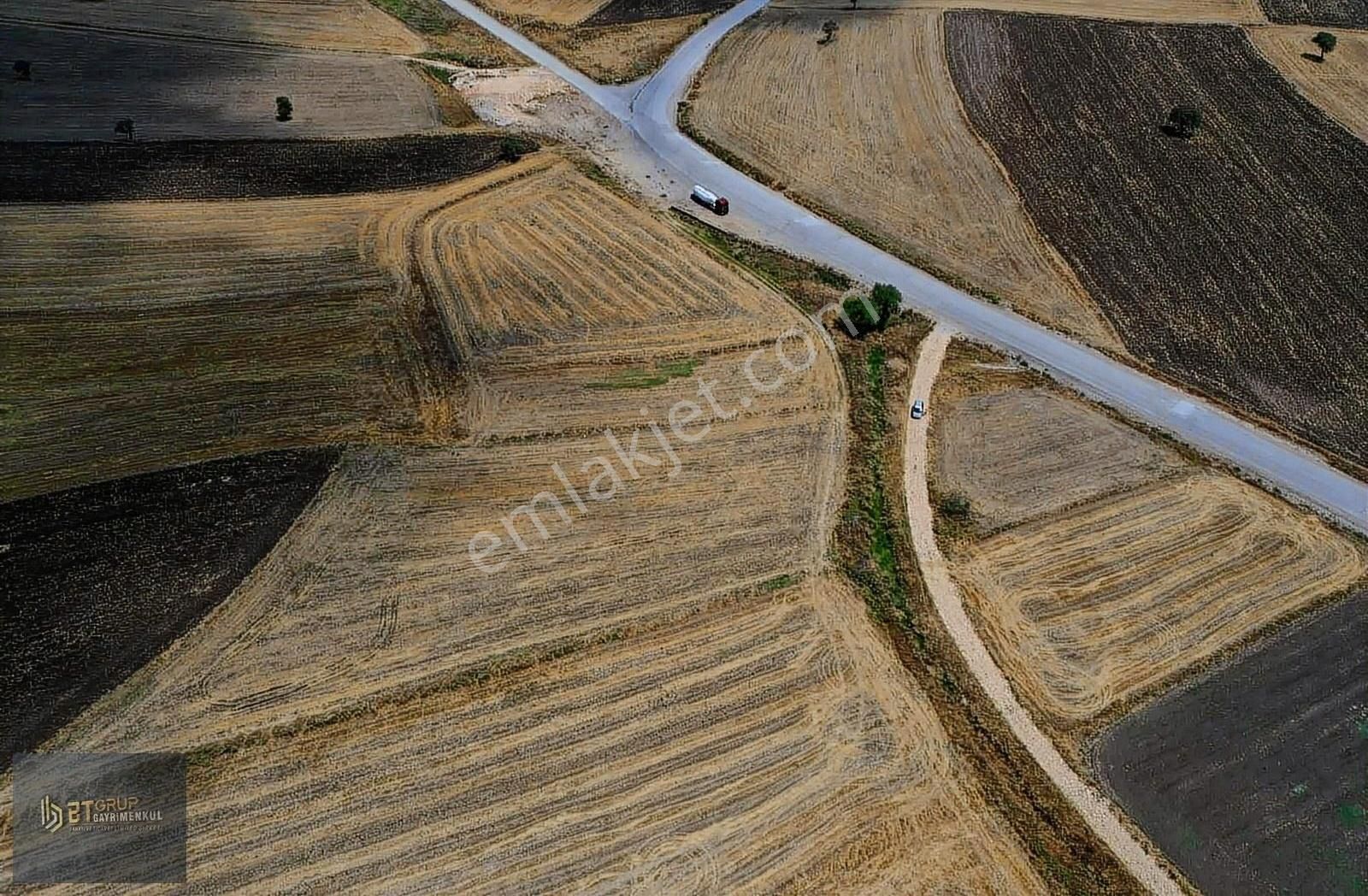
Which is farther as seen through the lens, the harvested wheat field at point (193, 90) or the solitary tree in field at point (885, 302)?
the harvested wheat field at point (193, 90)

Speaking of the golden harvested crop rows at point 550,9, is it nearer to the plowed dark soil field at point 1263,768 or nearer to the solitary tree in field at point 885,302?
the solitary tree in field at point 885,302

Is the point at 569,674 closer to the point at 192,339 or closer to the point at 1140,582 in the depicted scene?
the point at 1140,582

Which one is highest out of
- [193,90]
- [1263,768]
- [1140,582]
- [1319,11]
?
[1319,11]

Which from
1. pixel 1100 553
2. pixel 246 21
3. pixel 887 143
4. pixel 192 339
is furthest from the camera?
pixel 246 21

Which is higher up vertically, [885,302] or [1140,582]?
[885,302]

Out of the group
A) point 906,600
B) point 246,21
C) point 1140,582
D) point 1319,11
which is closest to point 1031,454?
point 1140,582

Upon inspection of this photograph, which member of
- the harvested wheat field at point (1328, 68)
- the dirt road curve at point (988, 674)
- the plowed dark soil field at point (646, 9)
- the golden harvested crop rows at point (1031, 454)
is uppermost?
the harvested wheat field at point (1328, 68)

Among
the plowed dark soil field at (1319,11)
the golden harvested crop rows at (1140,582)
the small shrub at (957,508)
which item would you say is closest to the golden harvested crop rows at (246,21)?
the small shrub at (957,508)

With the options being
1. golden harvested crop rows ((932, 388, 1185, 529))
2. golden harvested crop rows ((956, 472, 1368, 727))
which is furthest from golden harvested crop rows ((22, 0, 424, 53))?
golden harvested crop rows ((956, 472, 1368, 727))

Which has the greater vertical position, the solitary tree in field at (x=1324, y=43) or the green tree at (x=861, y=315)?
the solitary tree in field at (x=1324, y=43)
